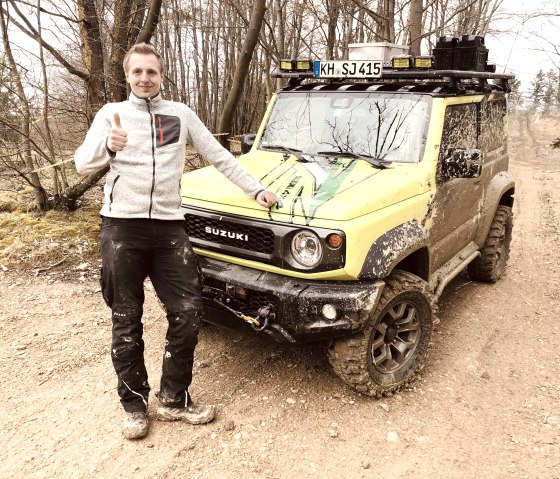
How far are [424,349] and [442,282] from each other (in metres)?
Answer: 0.70

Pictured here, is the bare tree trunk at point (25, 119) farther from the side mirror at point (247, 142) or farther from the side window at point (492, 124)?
the side window at point (492, 124)

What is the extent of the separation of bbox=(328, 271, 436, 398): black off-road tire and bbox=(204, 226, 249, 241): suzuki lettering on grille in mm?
914

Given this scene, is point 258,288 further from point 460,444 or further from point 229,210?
point 460,444

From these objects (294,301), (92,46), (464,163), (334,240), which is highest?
(92,46)

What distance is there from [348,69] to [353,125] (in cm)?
55

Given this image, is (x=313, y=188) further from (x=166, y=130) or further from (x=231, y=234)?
(x=166, y=130)

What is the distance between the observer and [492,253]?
554 cm

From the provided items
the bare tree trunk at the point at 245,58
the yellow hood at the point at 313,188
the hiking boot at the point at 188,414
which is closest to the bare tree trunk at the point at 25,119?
the bare tree trunk at the point at 245,58

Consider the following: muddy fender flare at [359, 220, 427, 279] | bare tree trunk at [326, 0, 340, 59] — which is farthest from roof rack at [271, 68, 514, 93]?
bare tree trunk at [326, 0, 340, 59]

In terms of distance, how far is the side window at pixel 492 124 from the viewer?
4902 millimetres

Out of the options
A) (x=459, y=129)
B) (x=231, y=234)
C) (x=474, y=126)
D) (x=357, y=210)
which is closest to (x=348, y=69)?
(x=459, y=129)

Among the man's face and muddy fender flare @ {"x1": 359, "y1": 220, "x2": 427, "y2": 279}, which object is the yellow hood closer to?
muddy fender flare @ {"x1": 359, "y1": 220, "x2": 427, "y2": 279}

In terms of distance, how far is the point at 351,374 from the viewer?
3.39 m

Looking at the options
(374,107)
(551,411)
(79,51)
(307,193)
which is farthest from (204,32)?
(551,411)
